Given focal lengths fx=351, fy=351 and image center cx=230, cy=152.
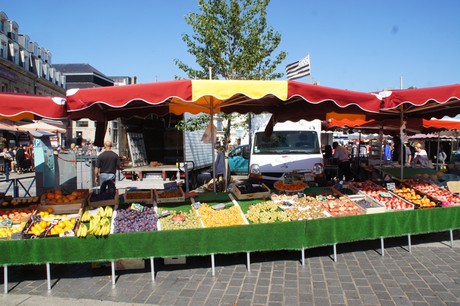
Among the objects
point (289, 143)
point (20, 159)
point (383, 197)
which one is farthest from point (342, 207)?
point (20, 159)

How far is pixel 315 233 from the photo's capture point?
5301 mm

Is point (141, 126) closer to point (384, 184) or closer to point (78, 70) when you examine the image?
point (384, 184)

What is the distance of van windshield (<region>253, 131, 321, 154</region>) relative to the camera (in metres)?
10.5

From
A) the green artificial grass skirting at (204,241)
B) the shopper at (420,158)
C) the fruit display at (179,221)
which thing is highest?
the shopper at (420,158)

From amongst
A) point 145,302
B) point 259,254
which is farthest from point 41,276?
point 259,254

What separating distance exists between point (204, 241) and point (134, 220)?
47.8 inches

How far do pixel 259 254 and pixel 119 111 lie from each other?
3997mm

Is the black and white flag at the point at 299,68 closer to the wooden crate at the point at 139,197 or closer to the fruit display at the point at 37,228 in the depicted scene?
the wooden crate at the point at 139,197

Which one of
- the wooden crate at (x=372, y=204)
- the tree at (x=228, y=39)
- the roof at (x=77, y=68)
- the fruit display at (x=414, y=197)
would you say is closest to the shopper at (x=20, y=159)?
the tree at (x=228, y=39)

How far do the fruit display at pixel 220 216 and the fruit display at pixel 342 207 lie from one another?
5.23 feet

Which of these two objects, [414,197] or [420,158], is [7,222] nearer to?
[414,197]

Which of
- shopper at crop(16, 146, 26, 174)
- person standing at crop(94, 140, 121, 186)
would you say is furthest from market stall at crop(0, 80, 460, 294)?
shopper at crop(16, 146, 26, 174)

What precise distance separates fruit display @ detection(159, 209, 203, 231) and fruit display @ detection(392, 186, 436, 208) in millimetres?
3973

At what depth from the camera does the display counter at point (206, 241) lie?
4.71 meters
